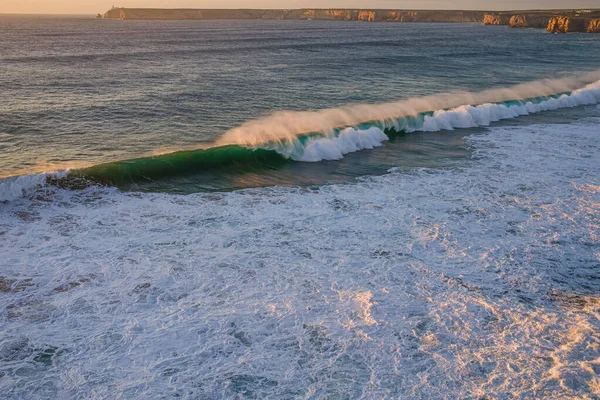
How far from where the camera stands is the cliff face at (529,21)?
157750mm

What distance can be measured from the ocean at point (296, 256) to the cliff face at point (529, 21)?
525ft

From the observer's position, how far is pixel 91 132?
1786 cm

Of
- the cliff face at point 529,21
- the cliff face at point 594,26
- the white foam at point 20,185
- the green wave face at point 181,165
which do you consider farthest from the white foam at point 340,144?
the cliff face at point 529,21

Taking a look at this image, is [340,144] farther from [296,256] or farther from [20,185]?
[20,185]

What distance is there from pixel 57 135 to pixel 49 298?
11.4m

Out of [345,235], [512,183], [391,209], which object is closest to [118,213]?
[345,235]

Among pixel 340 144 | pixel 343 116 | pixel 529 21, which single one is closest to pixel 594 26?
pixel 529 21

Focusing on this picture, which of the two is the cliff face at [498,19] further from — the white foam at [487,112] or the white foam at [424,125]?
the white foam at [487,112]

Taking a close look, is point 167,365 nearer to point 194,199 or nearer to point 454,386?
point 454,386

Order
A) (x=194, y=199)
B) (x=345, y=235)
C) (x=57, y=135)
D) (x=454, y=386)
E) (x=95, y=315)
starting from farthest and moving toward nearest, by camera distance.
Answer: (x=57, y=135), (x=194, y=199), (x=345, y=235), (x=95, y=315), (x=454, y=386)

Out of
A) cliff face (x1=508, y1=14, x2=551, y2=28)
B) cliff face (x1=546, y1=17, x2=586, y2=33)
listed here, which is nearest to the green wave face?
cliff face (x1=546, y1=17, x2=586, y2=33)

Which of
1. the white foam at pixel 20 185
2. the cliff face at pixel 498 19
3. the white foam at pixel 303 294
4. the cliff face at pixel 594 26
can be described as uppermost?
the cliff face at pixel 498 19

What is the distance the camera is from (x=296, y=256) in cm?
909

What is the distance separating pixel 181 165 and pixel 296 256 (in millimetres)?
6841
